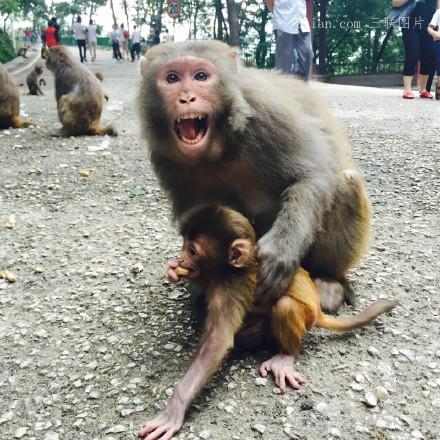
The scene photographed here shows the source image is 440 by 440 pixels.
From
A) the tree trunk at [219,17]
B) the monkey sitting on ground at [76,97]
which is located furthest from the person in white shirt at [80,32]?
the monkey sitting on ground at [76,97]

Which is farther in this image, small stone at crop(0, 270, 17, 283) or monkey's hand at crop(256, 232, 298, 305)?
small stone at crop(0, 270, 17, 283)

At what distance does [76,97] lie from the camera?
810cm

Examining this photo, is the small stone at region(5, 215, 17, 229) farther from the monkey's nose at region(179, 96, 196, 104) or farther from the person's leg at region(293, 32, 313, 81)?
the person's leg at region(293, 32, 313, 81)

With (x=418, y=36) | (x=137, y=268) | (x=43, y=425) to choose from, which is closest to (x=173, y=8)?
(x=418, y=36)

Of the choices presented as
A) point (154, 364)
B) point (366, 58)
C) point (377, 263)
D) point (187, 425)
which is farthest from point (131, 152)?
point (366, 58)

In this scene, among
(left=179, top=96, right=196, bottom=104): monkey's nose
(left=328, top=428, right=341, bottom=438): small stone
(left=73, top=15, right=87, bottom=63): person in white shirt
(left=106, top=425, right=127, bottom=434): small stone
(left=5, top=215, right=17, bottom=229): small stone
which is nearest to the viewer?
(left=328, top=428, right=341, bottom=438): small stone

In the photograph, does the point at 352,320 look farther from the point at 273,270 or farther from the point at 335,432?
the point at 335,432

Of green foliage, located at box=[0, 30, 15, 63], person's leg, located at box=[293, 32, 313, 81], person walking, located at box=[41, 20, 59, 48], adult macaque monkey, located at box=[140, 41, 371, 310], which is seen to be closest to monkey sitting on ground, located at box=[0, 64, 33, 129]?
person's leg, located at box=[293, 32, 313, 81]

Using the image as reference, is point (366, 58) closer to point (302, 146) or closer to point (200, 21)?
point (200, 21)

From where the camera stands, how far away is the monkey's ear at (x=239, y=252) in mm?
2369

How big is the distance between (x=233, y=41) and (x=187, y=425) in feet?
59.2

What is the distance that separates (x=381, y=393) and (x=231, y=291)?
786 millimetres

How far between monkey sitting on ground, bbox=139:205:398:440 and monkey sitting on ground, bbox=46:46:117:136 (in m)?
5.92

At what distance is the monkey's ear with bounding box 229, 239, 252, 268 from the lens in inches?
93.3
